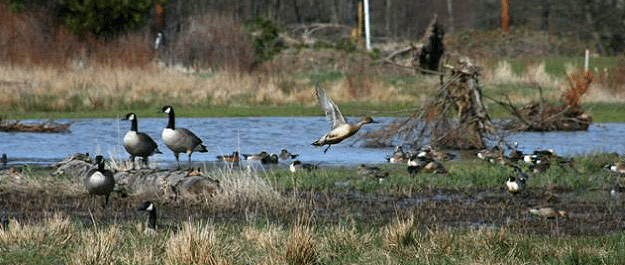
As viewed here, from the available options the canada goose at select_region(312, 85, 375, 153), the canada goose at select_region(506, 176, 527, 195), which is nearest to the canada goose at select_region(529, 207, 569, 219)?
the canada goose at select_region(506, 176, 527, 195)

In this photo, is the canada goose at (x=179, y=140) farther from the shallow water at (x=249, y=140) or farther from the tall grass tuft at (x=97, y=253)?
the tall grass tuft at (x=97, y=253)

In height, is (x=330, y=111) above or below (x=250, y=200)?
above

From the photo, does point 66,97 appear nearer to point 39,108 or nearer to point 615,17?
point 39,108

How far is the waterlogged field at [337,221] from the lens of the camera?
9.66 metres

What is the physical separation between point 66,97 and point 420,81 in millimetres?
12638

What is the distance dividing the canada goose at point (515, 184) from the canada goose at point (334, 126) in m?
3.89

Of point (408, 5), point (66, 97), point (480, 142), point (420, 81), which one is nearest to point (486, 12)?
point (408, 5)

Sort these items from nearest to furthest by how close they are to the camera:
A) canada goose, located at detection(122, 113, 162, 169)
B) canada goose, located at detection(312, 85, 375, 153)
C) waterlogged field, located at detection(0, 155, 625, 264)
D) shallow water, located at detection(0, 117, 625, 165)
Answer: waterlogged field, located at detection(0, 155, 625, 264), canada goose, located at detection(312, 85, 375, 153), canada goose, located at detection(122, 113, 162, 169), shallow water, located at detection(0, 117, 625, 165)

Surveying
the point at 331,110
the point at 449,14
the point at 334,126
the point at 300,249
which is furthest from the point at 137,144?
the point at 449,14

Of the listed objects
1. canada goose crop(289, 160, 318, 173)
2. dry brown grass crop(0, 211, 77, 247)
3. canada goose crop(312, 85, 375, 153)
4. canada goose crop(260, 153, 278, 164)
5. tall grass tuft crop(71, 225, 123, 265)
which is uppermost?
canada goose crop(312, 85, 375, 153)

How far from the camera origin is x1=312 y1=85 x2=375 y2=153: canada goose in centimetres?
1161

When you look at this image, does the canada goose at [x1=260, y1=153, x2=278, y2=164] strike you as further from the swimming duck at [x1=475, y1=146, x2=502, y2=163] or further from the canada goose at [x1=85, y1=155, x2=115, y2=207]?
the canada goose at [x1=85, y1=155, x2=115, y2=207]

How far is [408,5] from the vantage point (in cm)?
7894

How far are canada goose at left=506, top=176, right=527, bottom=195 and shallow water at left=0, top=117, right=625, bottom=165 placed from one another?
217 inches
